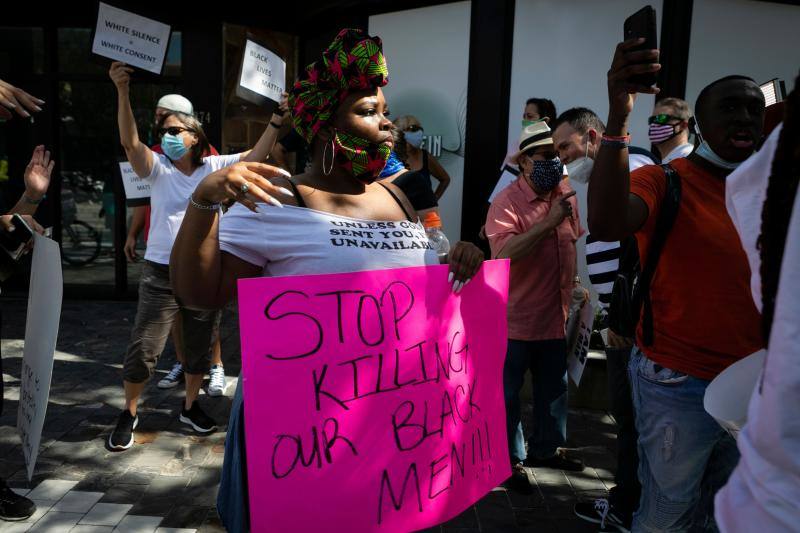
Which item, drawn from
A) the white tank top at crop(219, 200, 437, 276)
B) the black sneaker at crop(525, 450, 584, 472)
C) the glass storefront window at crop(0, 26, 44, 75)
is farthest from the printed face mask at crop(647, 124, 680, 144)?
the glass storefront window at crop(0, 26, 44, 75)

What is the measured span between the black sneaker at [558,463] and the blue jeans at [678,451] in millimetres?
1718

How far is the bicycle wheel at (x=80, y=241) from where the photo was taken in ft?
27.8

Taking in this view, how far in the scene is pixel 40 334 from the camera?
2.46 metres

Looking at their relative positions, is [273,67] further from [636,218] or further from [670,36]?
[670,36]

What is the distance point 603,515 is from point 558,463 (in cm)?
68

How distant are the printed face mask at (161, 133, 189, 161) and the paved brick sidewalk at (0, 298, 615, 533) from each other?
174 cm

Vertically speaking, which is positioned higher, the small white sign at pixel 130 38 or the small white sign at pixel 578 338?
the small white sign at pixel 130 38

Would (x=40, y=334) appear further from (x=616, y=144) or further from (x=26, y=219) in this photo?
(x=616, y=144)

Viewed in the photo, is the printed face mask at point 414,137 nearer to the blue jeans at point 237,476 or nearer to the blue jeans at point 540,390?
the blue jeans at point 540,390

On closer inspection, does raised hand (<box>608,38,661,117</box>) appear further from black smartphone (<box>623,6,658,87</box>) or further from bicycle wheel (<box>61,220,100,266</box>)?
bicycle wheel (<box>61,220,100,266</box>)

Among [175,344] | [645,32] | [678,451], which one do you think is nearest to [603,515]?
[678,451]

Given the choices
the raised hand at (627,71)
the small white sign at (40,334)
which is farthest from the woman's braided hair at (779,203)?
the small white sign at (40,334)

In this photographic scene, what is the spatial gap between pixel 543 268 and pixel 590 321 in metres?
0.38

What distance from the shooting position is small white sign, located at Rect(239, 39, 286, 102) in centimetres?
417
